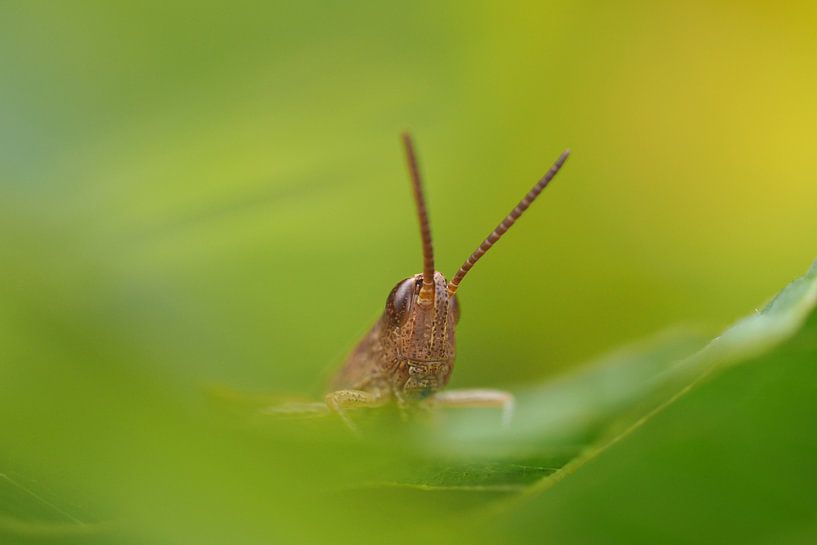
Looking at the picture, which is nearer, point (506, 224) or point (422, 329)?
point (506, 224)

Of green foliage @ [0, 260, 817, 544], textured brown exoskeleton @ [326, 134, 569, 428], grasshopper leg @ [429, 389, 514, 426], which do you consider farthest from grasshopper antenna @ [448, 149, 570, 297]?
green foliage @ [0, 260, 817, 544]

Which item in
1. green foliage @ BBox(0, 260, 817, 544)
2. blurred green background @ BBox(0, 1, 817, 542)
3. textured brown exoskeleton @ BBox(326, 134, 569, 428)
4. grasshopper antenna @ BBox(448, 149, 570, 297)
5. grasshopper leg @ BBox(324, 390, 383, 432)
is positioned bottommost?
green foliage @ BBox(0, 260, 817, 544)

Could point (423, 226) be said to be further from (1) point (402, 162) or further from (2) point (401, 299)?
(1) point (402, 162)

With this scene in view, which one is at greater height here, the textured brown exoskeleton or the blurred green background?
the blurred green background

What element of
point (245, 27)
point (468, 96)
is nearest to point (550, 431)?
point (468, 96)

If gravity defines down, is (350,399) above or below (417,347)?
below

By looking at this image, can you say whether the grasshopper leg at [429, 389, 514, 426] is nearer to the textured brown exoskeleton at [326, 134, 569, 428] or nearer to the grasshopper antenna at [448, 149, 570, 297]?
the textured brown exoskeleton at [326, 134, 569, 428]

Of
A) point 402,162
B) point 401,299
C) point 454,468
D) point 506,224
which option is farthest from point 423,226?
point 454,468

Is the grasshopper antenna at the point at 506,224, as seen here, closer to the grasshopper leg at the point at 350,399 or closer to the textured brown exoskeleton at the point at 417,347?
the textured brown exoskeleton at the point at 417,347

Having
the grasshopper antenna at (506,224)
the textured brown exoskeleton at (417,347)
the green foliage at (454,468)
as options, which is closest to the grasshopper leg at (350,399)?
the textured brown exoskeleton at (417,347)

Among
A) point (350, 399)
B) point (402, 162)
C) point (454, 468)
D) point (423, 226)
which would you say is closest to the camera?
point (454, 468)
